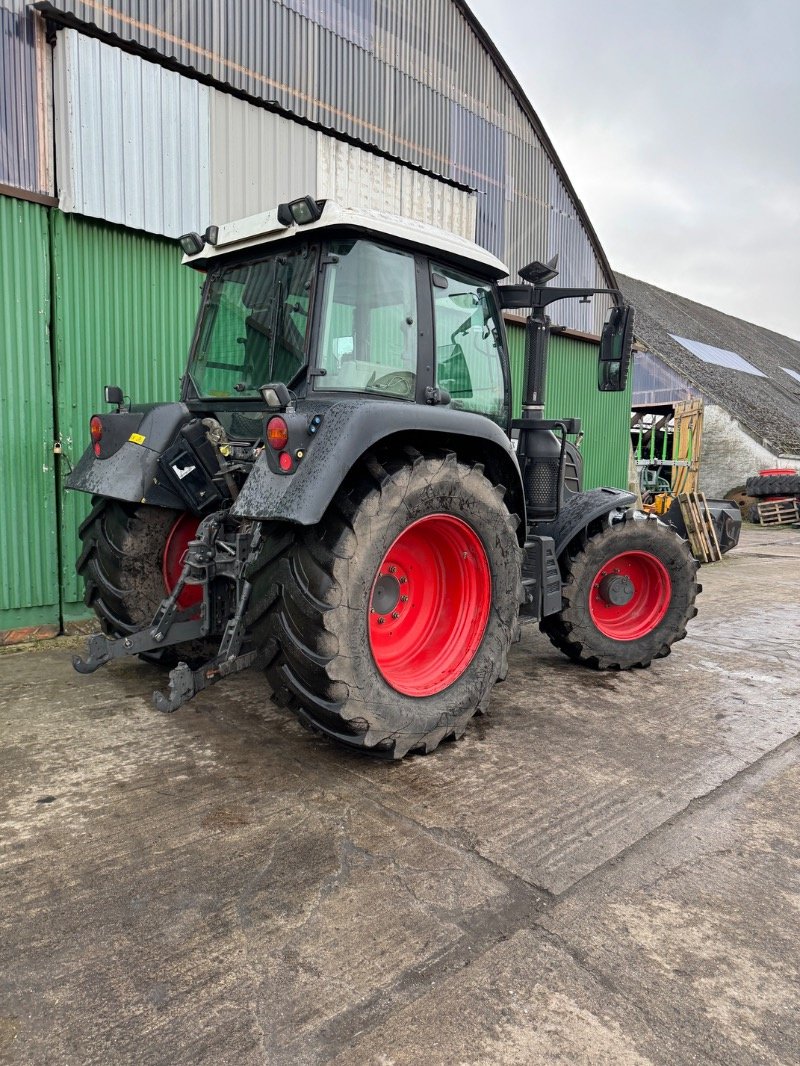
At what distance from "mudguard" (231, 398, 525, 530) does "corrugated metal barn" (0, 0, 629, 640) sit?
10.3 ft

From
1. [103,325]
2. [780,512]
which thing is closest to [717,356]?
[780,512]

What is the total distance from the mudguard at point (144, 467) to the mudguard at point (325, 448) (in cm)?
87

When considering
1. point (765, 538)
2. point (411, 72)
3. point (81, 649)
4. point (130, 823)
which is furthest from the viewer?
point (765, 538)

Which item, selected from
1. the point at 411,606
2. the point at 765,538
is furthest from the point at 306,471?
the point at 765,538

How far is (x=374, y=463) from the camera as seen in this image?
2967 mm

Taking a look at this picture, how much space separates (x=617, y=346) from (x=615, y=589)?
59.4 inches

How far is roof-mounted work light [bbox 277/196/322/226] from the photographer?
317 cm

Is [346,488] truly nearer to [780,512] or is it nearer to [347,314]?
[347,314]

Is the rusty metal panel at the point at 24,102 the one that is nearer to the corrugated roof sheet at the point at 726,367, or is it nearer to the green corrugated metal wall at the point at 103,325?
the green corrugated metal wall at the point at 103,325

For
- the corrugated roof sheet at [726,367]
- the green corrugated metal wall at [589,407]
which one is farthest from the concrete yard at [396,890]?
the corrugated roof sheet at [726,367]

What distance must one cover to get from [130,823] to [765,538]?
1579cm

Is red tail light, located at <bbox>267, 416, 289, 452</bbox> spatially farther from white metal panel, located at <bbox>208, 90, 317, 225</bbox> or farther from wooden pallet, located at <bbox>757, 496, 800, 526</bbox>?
wooden pallet, located at <bbox>757, 496, 800, 526</bbox>

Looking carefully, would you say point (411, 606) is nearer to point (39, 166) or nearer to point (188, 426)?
point (188, 426)

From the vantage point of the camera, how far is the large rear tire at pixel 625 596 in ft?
14.7
